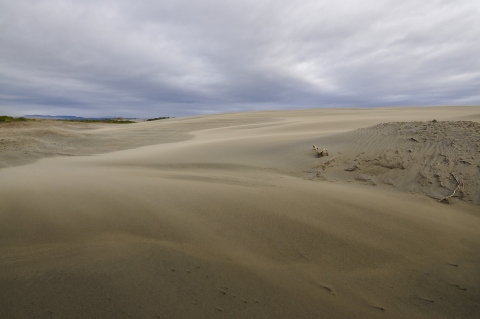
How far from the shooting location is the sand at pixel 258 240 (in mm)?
2332

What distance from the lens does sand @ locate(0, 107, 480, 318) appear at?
7.65ft

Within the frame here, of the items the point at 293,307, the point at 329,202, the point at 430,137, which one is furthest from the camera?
the point at 430,137

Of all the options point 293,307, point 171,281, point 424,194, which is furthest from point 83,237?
point 424,194

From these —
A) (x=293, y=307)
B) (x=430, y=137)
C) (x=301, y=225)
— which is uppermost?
(x=430, y=137)

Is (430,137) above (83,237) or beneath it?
above

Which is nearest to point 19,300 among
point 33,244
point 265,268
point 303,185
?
point 33,244

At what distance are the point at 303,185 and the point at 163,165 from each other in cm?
400

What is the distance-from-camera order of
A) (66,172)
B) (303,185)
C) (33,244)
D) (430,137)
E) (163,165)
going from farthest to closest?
(163,165) < (66,172) < (430,137) < (303,185) < (33,244)

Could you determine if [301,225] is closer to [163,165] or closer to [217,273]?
[217,273]

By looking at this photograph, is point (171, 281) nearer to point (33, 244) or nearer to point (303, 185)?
point (33, 244)

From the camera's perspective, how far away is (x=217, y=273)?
2.66 m

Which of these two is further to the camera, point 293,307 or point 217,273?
point 217,273

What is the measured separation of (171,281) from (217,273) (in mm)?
416

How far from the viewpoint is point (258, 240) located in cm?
320
